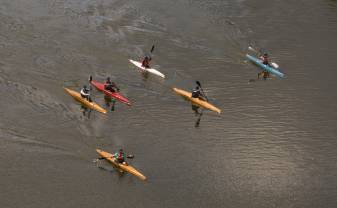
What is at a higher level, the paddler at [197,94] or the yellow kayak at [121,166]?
the paddler at [197,94]

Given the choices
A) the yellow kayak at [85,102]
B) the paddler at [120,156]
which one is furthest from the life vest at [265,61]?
the paddler at [120,156]

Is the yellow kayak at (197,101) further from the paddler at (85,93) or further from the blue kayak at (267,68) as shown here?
the blue kayak at (267,68)

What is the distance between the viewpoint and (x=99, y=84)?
40.9m

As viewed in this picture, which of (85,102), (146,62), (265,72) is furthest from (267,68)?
(85,102)

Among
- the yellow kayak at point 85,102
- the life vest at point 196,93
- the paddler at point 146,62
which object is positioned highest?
the paddler at point 146,62

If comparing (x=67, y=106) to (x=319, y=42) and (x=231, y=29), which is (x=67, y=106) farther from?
(x=319, y=42)

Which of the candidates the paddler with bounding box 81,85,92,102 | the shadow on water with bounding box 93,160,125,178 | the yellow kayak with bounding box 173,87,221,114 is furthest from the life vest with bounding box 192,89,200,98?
the shadow on water with bounding box 93,160,125,178

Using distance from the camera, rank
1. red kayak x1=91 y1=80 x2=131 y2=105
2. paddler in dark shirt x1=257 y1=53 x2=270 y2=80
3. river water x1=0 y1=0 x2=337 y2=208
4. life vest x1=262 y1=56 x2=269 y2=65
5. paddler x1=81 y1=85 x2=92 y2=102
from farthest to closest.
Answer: life vest x1=262 y1=56 x2=269 y2=65 → paddler in dark shirt x1=257 y1=53 x2=270 y2=80 → red kayak x1=91 y1=80 x2=131 y2=105 → paddler x1=81 y1=85 x2=92 y2=102 → river water x1=0 y1=0 x2=337 y2=208

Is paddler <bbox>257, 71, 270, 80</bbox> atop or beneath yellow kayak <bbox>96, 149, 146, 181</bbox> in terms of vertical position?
atop

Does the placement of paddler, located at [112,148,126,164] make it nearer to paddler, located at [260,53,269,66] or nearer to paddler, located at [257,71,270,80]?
paddler, located at [257,71,270,80]

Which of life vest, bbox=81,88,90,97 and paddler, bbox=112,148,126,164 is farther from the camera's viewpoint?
life vest, bbox=81,88,90,97

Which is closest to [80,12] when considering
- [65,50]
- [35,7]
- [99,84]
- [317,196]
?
[35,7]

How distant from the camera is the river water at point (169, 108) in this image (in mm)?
32250

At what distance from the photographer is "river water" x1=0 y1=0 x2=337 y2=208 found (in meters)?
32.2
